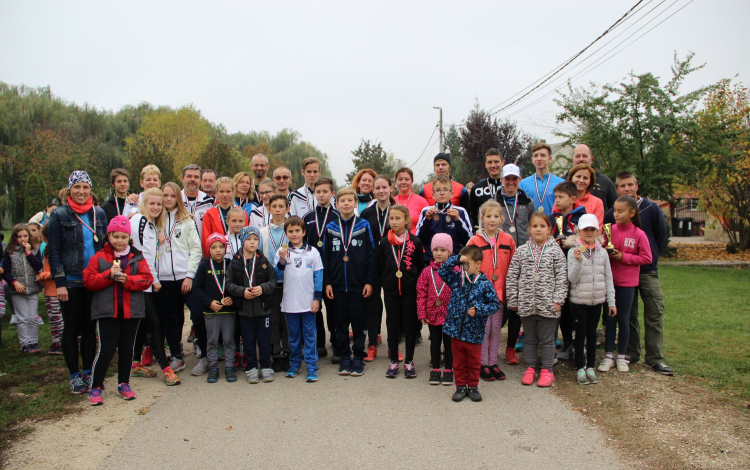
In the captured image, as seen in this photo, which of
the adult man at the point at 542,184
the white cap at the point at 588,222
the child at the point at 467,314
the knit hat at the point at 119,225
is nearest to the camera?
the child at the point at 467,314

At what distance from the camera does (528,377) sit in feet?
17.7

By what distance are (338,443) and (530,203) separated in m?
3.98

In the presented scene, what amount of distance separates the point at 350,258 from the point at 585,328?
2.84 meters

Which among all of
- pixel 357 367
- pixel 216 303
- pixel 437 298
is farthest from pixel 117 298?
pixel 437 298

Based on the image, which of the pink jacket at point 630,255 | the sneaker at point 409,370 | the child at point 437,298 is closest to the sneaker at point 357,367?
the sneaker at point 409,370

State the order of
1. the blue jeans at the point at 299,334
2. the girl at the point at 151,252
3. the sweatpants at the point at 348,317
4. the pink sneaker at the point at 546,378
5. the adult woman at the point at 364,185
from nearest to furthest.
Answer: the pink sneaker at the point at 546,378
the girl at the point at 151,252
the blue jeans at the point at 299,334
the sweatpants at the point at 348,317
the adult woman at the point at 364,185

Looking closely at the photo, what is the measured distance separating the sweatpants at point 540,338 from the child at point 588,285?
0.31 meters

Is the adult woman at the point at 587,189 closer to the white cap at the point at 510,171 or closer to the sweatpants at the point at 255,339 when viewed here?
the white cap at the point at 510,171

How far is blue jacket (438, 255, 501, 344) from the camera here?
16.4ft

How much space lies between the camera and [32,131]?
3622 cm

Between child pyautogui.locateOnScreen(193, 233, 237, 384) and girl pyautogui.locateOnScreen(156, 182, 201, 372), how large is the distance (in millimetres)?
268

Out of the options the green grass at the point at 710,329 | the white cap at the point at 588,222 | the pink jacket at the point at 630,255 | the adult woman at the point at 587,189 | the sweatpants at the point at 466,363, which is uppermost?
the adult woman at the point at 587,189

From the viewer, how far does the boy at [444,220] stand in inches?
242

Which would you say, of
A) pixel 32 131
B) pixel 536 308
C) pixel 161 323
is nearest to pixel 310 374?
pixel 161 323
